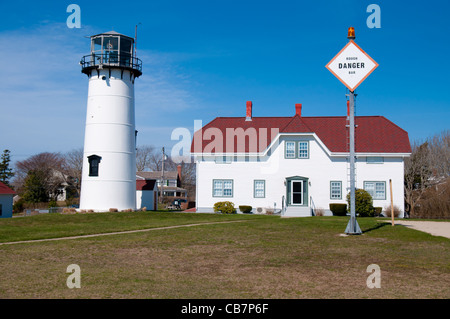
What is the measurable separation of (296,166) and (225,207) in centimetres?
617

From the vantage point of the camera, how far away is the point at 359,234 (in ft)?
53.6

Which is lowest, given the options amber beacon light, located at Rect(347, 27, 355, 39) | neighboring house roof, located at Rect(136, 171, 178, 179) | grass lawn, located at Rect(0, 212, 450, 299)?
grass lawn, located at Rect(0, 212, 450, 299)

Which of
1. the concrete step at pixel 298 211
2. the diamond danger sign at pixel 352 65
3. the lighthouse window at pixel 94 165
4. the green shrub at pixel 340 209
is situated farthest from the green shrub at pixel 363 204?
the lighthouse window at pixel 94 165

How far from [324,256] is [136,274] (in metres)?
4.98

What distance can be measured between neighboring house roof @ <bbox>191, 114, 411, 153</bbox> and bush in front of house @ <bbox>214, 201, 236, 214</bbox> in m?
4.01

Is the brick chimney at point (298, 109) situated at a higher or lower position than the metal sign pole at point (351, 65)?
higher

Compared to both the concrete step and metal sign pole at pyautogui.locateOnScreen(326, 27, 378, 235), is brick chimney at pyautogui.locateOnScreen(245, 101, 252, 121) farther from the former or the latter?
metal sign pole at pyautogui.locateOnScreen(326, 27, 378, 235)

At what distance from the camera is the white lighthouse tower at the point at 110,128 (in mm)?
34156

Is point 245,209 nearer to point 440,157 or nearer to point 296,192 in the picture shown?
point 296,192

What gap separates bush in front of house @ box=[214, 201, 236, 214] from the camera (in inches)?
1378

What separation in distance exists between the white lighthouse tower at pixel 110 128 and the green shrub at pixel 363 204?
54.0 feet

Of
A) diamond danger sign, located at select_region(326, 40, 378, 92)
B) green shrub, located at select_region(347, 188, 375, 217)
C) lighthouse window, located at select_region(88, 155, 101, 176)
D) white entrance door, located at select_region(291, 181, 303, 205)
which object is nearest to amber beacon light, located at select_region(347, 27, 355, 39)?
diamond danger sign, located at select_region(326, 40, 378, 92)

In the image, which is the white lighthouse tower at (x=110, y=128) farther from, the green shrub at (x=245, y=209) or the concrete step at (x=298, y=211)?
the concrete step at (x=298, y=211)

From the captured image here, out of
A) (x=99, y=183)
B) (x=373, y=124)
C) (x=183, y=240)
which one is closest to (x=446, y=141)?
(x=373, y=124)
